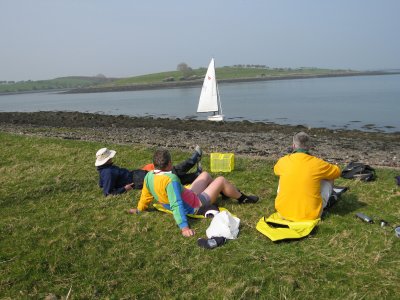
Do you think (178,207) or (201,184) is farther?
(201,184)

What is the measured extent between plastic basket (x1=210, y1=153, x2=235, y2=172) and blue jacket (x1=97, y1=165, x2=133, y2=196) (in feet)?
7.45

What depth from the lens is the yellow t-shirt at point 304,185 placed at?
5328 mm

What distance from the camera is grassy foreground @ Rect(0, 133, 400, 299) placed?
4023mm

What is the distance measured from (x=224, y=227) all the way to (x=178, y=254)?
0.77m

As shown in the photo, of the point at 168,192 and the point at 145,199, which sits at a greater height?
the point at 168,192

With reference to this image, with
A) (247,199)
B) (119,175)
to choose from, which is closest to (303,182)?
(247,199)

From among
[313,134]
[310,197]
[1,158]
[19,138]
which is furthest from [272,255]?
[313,134]

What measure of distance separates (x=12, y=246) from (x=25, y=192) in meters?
2.75

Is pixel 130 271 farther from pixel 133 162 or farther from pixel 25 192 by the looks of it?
pixel 133 162

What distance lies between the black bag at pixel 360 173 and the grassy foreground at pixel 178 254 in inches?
15.7

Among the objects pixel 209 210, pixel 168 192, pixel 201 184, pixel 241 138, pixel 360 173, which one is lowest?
pixel 241 138

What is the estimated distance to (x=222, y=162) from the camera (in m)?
8.87

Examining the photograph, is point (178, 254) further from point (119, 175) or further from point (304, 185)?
point (119, 175)

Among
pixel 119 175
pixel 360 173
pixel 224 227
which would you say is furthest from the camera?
pixel 360 173
